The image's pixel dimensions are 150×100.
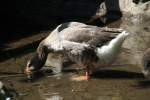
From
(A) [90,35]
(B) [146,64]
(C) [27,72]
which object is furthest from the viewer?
(C) [27,72]

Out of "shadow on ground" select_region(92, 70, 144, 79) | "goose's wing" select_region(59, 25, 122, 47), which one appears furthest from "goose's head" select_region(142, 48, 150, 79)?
"goose's wing" select_region(59, 25, 122, 47)

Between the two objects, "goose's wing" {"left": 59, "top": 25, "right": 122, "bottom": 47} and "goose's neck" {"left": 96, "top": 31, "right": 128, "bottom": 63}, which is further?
"goose's wing" {"left": 59, "top": 25, "right": 122, "bottom": 47}

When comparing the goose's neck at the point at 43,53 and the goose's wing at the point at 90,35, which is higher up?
the goose's wing at the point at 90,35

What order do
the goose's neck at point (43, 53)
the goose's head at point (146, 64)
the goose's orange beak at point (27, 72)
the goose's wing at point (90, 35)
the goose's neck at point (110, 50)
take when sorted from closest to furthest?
the goose's head at point (146, 64)
the goose's neck at point (110, 50)
the goose's wing at point (90, 35)
the goose's orange beak at point (27, 72)
the goose's neck at point (43, 53)

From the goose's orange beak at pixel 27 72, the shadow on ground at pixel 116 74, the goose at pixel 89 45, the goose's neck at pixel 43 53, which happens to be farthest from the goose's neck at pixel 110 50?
the goose's orange beak at pixel 27 72

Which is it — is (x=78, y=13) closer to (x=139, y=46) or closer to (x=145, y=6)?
(x=145, y=6)

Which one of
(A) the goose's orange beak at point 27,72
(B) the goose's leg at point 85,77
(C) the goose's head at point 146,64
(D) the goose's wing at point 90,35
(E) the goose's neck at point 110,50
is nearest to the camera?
(C) the goose's head at point 146,64

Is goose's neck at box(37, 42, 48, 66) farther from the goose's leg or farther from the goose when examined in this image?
the goose's leg

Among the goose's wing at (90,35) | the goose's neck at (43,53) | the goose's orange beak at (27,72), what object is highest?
the goose's wing at (90,35)

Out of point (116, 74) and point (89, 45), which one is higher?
point (89, 45)

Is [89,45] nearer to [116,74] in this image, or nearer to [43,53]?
[116,74]

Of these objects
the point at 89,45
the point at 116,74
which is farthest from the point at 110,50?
the point at 116,74

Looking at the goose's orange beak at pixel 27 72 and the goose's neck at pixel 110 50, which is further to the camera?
the goose's orange beak at pixel 27 72

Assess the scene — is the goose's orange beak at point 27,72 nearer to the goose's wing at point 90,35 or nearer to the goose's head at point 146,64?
the goose's wing at point 90,35
